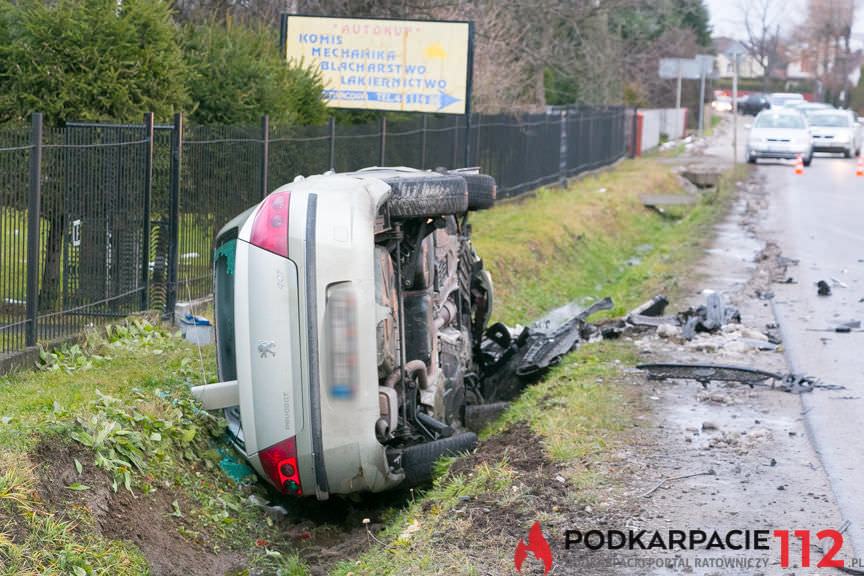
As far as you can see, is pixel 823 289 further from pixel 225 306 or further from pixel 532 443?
pixel 225 306

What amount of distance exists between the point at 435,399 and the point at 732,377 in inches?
109

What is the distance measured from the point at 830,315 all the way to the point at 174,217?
22.0 feet

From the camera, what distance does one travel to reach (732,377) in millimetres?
8898

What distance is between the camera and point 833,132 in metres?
39.0

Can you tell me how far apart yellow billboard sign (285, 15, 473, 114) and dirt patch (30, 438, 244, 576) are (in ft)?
43.7

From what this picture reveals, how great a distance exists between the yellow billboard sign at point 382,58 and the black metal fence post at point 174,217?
343 inches

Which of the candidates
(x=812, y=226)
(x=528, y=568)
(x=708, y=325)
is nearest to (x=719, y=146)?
(x=812, y=226)

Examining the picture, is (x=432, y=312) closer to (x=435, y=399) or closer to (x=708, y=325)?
(x=435, y=399)

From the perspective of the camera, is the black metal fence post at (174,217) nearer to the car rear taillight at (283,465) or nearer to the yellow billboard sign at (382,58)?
the car rear taillight at (283,465)

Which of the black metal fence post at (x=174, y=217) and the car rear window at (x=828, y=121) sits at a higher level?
the car rear window at (x=828, y=121)

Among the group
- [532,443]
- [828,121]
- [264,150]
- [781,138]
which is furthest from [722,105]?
[532,443]

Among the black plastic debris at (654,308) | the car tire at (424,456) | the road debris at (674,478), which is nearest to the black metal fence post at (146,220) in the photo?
the car tire at (424,456)

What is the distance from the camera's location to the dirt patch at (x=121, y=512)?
590 cm

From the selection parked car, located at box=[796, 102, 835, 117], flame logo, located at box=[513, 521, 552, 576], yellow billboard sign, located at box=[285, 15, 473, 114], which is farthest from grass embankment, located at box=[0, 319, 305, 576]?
parked car, located at box=[796, 102, 835, 117]
